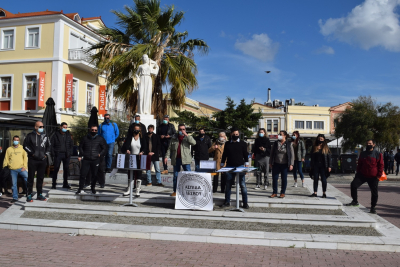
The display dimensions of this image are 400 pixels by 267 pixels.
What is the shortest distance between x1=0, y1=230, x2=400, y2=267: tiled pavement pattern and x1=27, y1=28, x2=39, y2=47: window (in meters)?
24.5

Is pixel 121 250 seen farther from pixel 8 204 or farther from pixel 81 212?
pixel 8 204

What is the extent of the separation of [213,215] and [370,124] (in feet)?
83.1

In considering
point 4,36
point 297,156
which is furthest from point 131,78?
point 4,36

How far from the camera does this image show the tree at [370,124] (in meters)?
28.2

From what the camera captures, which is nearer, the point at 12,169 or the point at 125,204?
the point at 125,204

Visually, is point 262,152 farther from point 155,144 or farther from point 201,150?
point 155,144

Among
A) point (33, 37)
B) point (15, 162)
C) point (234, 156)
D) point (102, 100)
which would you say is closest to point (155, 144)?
point (234, 156)

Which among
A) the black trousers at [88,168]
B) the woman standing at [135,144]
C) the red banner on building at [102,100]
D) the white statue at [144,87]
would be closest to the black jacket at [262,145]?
the woman standing at [135,144]

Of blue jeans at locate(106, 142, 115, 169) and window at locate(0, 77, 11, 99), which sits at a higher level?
window at locate(0, 77, 11, 99)

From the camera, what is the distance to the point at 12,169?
10.1 metres

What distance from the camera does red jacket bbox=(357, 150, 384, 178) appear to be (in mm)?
8875

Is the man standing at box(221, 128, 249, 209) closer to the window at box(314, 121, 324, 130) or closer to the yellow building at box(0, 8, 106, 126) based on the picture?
the yellow building at box(0, 8, 106, 126)

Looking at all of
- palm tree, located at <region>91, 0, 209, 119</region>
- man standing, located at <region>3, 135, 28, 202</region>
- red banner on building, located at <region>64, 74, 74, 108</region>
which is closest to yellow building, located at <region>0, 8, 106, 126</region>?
red banner on building, located at <region>64, 74, 74, 108</region>

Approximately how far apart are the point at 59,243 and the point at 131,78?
1096 centimetres
